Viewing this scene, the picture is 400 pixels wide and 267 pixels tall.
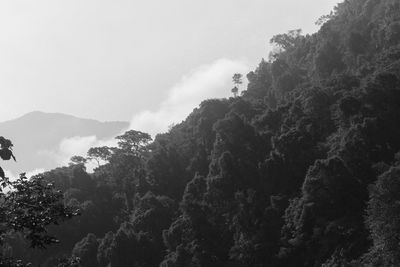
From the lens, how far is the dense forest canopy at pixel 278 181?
51.5 m

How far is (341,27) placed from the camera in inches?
3656

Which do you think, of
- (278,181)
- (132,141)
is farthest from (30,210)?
(132,141)

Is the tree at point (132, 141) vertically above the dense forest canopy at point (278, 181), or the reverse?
the tree at point (132, 141)

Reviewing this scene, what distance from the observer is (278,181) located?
201ft

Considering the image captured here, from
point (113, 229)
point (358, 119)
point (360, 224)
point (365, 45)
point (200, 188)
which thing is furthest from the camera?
point (365, 45)

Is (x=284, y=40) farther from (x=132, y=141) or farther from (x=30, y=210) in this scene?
(x=30, y=210)

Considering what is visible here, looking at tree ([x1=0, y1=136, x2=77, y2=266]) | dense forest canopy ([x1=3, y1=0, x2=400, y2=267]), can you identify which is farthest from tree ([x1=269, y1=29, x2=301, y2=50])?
tree ([x1=0, y1=136, x2=77, y2=266])

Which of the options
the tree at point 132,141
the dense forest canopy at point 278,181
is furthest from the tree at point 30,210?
the tree at point 132,141

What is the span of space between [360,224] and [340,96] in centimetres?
2231

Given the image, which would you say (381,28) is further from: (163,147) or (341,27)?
(163,147)

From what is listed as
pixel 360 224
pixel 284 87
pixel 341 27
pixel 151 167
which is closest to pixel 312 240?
pixel 360 224

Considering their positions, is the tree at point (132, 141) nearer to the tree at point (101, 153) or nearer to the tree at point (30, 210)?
the tree at point (101, 153)

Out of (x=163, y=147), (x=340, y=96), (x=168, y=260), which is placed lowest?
(x=168, y=260)

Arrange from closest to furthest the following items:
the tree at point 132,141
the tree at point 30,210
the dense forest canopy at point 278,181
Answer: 1. the tree at point 30,210
2. the dense forest canopy at point 278,181
3. the tree at point 132,141
